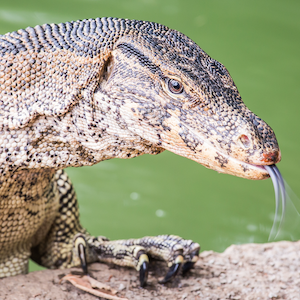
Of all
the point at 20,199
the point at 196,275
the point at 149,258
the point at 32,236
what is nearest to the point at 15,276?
the point at 32,236

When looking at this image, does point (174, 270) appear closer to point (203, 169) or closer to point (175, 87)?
point (175, 87)

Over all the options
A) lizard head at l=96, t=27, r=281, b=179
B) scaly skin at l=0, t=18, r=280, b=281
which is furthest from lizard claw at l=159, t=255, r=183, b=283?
lizard head at l=96, t=27, r=281, b=179

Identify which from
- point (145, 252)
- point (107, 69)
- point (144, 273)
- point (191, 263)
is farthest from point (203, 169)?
point (107, 69)

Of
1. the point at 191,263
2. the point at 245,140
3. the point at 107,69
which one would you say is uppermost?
the point at 107,69

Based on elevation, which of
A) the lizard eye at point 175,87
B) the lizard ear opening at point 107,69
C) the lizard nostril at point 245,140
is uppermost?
the lizard ear opening at point 107,69

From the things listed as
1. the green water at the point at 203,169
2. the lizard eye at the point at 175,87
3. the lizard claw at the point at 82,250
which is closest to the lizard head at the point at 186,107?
the lizard eye at the point at 175,87

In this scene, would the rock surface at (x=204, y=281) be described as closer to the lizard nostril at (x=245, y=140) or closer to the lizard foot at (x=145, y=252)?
the lizard foot at (x=145, y=252)

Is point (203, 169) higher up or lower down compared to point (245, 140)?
higher up
